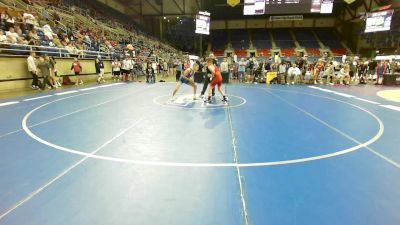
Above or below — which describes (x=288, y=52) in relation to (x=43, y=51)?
above

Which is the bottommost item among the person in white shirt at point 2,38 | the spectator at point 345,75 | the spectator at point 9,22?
the spectator at point 345,75

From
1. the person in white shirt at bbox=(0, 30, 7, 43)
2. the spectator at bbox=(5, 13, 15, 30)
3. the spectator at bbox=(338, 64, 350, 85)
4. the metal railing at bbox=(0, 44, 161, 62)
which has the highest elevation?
the spectator at bbox=(5, 13, 15, 30)

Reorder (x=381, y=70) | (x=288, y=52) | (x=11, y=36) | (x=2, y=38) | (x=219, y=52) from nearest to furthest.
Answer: (x=2, y=38) → (x=11, y=36) → (x=381, y=70) → (x=288, y=52) → (x=219, y=52)

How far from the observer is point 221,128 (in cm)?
591

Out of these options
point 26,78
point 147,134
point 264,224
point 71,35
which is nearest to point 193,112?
point 147,134

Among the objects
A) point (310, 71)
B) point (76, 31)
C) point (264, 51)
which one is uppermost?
point (76, 31)

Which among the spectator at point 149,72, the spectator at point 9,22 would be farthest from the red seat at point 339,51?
the spectator at point 9,22

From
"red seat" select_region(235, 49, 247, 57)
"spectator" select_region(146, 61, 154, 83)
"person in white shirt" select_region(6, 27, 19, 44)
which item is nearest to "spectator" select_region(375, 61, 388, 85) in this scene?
"spectator" select_region(146, 61, 154, 83)

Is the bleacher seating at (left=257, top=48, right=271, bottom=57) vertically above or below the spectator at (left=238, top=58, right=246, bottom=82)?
above

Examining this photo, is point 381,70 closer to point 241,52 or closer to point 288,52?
point 288,52

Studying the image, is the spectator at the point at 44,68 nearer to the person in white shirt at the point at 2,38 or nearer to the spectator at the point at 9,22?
the person in white shirt at the point at 2,38

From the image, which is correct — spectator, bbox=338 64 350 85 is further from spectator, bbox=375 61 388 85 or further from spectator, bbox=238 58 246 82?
spectator, bbox=238 58 246 82

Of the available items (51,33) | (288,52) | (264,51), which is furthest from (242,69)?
Result: (288,52)

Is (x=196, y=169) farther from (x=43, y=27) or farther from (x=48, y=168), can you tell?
(x=43, y=27)
